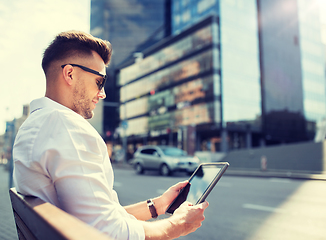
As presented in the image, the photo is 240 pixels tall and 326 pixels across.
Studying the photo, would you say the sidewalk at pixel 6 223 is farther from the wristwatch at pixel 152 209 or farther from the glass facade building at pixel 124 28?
the glass facade building at pixel 124 28

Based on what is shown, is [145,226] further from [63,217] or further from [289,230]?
[289,230]

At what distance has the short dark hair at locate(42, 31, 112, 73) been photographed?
1339mm

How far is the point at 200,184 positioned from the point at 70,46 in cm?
104

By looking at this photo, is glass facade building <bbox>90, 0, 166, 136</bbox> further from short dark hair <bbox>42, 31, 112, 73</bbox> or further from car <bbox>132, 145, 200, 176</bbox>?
short dark hair <bbox>42, 31, 112, 73</bbox>

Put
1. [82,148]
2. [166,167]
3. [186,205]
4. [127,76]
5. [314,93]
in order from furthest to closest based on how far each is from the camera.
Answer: [127,76], [314,93], [166,167], [186,205], [82,148]

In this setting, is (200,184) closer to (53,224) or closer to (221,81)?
(53,224)

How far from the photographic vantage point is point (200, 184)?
1.66 m

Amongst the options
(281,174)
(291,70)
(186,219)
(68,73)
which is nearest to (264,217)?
(186,219)

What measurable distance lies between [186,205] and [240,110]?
4058 centimetres

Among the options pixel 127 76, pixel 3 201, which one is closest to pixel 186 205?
pixel 3 201

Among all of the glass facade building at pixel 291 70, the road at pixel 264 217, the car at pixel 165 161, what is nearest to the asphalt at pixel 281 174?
the road at pixel 264 217

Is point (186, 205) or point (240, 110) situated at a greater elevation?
point (240, 110)

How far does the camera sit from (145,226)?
114 cm

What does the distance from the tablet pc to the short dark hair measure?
925mm
